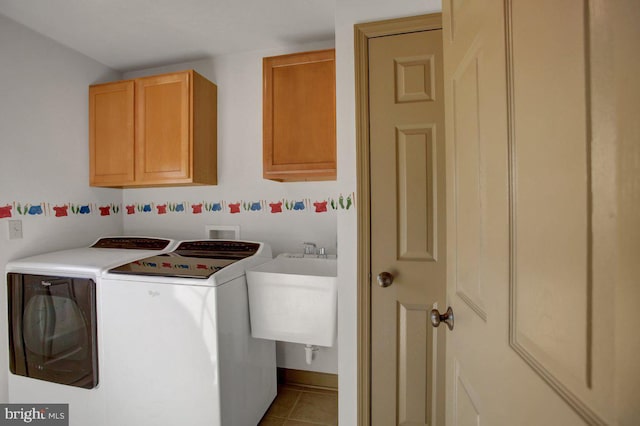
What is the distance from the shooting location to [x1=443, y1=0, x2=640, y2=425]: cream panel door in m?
0.30

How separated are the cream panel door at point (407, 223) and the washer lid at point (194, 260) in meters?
0.91

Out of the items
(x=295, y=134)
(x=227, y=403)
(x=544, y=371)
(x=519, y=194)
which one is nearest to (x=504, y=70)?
(x=519, y=194)

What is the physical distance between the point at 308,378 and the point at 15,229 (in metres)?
2.21

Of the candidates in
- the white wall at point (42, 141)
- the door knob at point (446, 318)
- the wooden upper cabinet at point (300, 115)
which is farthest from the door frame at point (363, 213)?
the white wall at point (42, 141)

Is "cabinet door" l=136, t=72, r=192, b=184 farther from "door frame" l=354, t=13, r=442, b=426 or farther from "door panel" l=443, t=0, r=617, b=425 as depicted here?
"door panel" l=443, t=0, r=617, b=425

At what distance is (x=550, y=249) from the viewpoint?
1.28 ft

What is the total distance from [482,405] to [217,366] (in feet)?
4.06

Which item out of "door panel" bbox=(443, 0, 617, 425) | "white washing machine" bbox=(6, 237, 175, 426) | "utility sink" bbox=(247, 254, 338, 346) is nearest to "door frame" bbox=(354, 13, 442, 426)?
"utility sink" bbox=(247, 254, 338, 346)

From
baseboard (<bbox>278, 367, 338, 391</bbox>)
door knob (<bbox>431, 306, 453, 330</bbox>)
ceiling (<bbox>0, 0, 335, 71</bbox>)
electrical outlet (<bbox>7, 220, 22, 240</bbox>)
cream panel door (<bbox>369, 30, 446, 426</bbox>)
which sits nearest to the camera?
door knob (<bbox>431, 306, 453, 330</bbox>)

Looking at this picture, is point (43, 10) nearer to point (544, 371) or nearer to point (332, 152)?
point (332, 152)

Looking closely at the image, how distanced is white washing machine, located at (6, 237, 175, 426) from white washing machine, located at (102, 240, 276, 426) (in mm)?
95

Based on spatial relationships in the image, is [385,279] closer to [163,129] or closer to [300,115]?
[300,115]

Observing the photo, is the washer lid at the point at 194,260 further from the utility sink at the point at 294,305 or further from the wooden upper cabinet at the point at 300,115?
the wooden upper cabinet at the point at 300,115

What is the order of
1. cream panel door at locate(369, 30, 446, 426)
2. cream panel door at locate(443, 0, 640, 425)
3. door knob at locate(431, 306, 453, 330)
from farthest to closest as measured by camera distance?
cream panel door at locate(369, 30, 446, 426) → door knob at locate(431, 306, 453, 330) → cream panel door at locate(443, 0, 640, 425)
